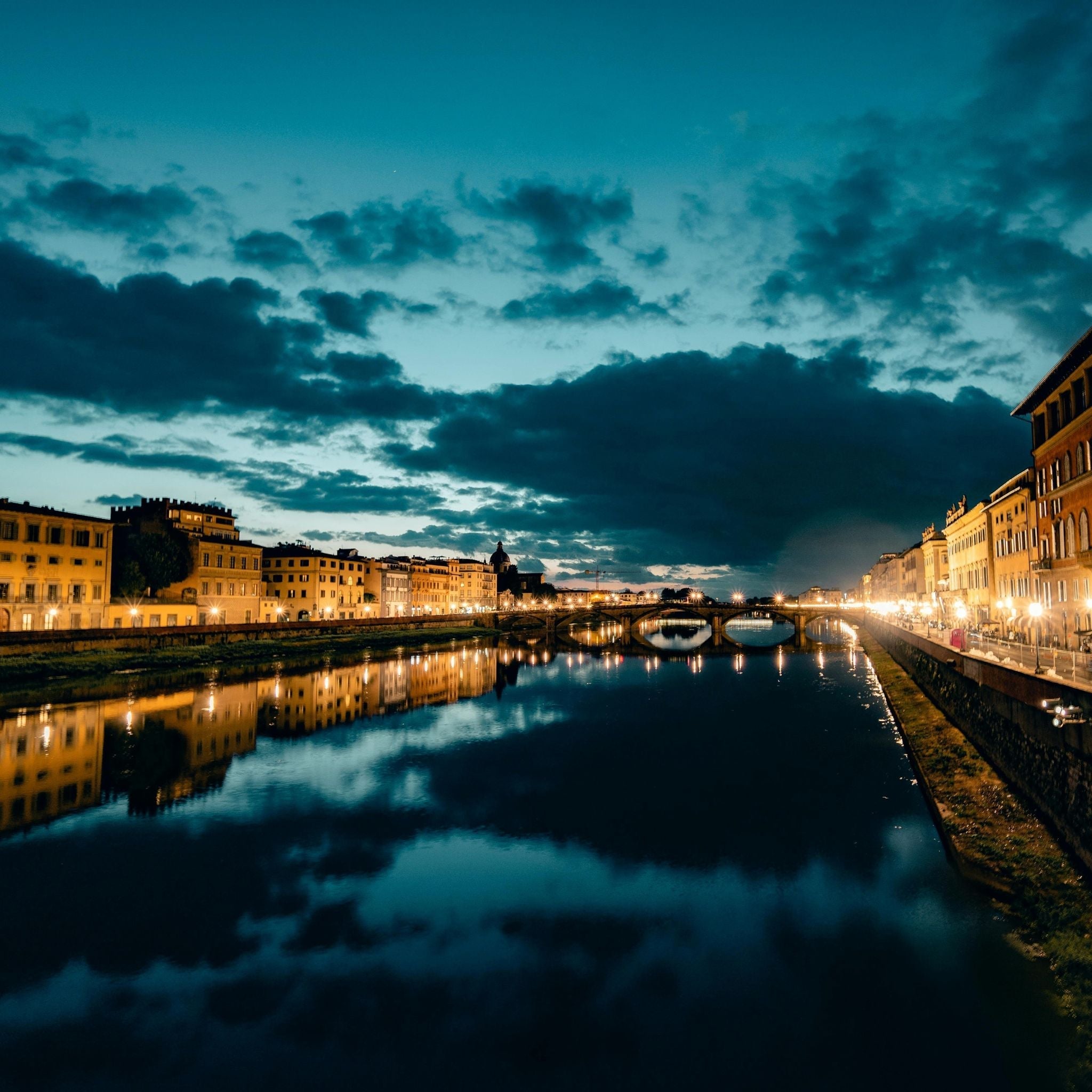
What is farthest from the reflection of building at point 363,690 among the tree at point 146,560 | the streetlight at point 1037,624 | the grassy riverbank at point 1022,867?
the streetlight at point 1037,624

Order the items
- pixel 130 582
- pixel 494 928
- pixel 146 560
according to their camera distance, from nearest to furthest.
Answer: pixel 494 928 < pixel 130 582 < pixel 146 560

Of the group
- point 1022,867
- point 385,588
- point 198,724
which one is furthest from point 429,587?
point 1022,867

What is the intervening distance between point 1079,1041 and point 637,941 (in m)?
7.78

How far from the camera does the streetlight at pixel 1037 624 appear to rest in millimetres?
21609

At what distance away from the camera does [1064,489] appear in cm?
4041

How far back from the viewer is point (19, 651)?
186ft

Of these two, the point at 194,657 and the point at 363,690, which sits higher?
the point at 194,657

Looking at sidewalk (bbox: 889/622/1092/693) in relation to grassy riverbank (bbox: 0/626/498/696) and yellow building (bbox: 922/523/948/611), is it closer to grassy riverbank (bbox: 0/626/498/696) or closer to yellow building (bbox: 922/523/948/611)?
grassy riverbank (bbox: 0/626/498/696)

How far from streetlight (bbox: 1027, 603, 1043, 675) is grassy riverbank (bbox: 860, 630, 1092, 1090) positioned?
3.94 meters

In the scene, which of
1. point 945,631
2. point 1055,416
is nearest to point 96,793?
point 945,631

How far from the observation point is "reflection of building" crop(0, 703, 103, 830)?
85.1 ft

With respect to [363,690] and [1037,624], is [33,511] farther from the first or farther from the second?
[1037,624]

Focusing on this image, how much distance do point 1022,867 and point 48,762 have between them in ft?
119

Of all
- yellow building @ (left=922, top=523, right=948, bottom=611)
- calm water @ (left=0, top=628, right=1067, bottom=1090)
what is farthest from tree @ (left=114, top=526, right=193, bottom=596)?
yellow building @ (left=922, top=523, right=948, bottom=611)
